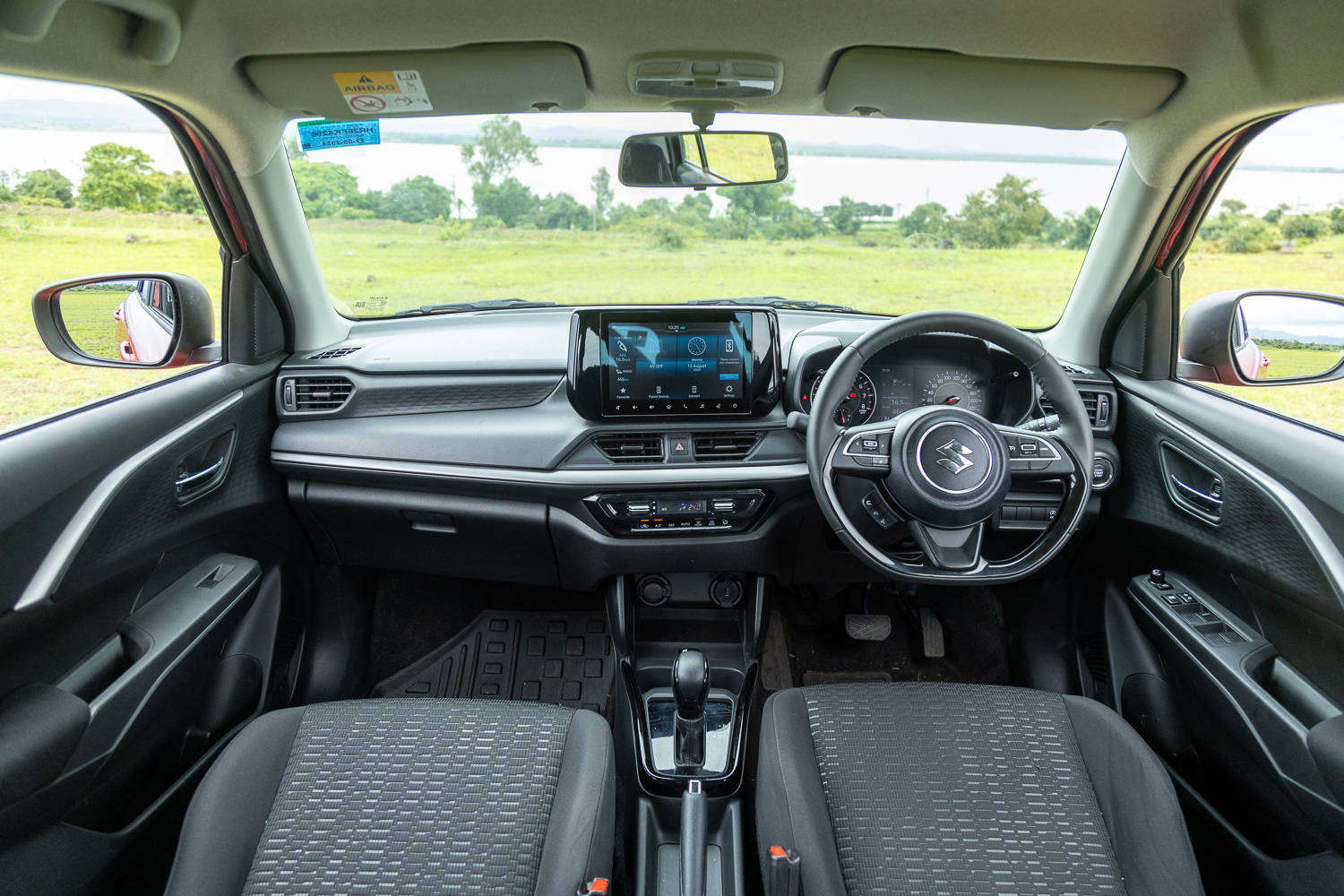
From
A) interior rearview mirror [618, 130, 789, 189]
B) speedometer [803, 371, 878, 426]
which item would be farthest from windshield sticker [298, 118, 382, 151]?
speedometer [803, 371, 878, 426]

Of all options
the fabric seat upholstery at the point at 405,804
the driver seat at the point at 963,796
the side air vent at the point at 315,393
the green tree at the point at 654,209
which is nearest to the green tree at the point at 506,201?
the green tree at the point at 654,209

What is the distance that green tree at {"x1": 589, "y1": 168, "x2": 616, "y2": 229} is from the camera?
2762mm

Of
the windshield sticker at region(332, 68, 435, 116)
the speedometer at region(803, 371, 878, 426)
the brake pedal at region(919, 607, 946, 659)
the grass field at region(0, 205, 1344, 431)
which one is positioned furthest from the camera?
the brake pedal at region(919, 607, 946, 659)

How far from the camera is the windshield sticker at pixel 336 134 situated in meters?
2.60

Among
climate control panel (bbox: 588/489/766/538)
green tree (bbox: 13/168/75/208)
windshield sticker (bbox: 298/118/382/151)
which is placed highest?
windshield sticker (bbox: 298/118/382/151)

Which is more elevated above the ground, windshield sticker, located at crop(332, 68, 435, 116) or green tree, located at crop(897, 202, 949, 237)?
windshield sticker, located at crop(332, 68, 435, 116)

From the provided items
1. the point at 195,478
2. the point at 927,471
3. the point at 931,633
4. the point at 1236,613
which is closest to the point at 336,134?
the point at 195,478

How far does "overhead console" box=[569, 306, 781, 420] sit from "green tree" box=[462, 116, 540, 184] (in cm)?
69

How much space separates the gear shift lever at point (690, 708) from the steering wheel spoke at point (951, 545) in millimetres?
715

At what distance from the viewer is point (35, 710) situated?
1.68 meters

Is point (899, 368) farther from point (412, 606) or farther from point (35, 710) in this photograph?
point (35, 710)

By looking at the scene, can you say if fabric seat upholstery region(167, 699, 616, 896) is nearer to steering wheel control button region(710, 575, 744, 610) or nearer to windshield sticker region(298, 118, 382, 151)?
steering wheel control button region(710, 575, 744, 610)

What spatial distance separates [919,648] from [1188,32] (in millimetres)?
2220

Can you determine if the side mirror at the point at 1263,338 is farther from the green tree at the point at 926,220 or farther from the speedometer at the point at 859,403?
the speedometer at the point at 859,403
